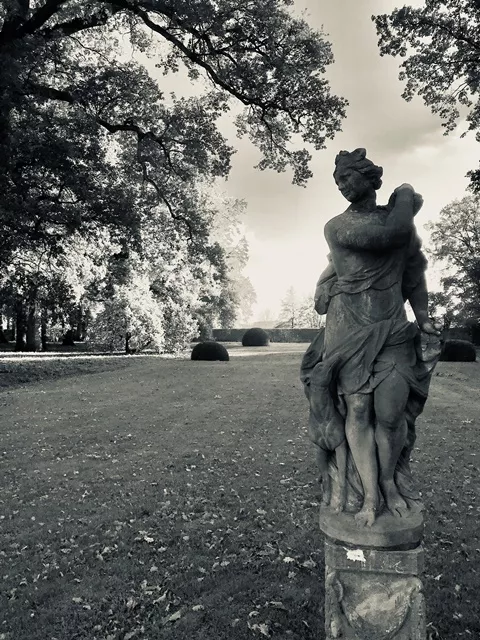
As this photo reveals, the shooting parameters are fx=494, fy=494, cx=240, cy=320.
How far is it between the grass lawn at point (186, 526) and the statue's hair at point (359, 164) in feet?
11.5

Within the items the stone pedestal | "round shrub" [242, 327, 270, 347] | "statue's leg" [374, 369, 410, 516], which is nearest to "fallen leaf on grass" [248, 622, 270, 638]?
the stone pedestal

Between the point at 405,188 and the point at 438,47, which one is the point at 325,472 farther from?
the point at 438,47

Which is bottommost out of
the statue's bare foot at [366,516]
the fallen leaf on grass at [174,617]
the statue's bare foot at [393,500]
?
the fallen leaf on grass at [174,617]

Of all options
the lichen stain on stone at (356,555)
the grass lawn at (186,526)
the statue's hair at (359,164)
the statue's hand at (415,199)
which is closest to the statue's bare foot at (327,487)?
the lichen stain on stone at (356,555)

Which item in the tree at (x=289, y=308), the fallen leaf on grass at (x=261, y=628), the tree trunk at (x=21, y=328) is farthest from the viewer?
the tree at (x=289, y=308)

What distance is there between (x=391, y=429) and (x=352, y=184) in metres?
1.60

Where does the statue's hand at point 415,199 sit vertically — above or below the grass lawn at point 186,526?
above

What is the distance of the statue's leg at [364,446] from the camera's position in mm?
3072

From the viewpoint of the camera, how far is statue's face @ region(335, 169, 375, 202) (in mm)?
3250

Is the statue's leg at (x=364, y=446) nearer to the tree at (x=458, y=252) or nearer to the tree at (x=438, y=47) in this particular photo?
the tree at (x=438, y=47)

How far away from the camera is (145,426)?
11664 millimetres

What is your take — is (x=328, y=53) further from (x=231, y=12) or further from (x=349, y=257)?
(x=349, y=257)

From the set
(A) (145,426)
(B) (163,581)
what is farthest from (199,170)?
(B) (163,581)

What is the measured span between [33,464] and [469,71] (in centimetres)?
1450
